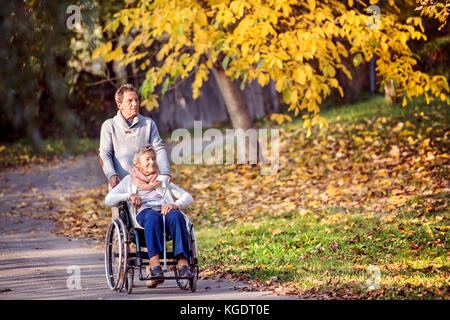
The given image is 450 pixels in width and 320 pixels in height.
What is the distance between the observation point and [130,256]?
220 inches

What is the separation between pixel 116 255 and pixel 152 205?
61 cm

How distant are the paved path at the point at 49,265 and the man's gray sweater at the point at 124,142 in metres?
1.09

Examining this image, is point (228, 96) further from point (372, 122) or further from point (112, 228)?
point (112, 228)

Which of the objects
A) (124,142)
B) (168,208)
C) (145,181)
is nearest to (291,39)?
(124,142)

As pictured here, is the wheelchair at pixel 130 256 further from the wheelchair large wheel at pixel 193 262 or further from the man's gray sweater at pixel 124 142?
the man's gray sweater at pixel 124 142

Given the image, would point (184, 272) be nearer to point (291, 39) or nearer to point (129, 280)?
point (129, 280)

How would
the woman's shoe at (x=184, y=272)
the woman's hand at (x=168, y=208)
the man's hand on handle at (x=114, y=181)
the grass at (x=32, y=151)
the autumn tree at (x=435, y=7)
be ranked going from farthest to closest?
the grass at (x=32, y=151)
the autumn tree at (x=435, y=7)
the man's hand on handle at (x=114, y=181)
the woman's hand at (x=168, y=208)
the woman's shoe at (x=184, y=272)

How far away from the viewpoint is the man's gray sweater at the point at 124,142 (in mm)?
6000

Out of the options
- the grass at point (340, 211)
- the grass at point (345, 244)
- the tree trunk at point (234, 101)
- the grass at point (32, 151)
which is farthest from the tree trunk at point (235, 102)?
the grass at point (32, 151)

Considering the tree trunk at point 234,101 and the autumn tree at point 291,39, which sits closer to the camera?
the autumn tree at point 291,39

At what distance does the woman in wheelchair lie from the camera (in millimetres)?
5469

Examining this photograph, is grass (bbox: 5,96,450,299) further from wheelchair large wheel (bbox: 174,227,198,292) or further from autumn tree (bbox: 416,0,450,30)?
autumn tree (bbox: 416,0,450,30)

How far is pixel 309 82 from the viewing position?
9.36m
